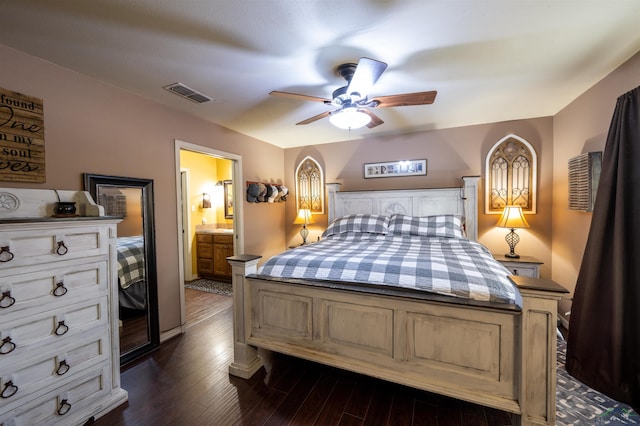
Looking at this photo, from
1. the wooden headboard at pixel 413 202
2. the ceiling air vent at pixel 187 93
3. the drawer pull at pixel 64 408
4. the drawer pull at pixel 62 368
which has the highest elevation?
the ceiling air vent at pixel 187 93

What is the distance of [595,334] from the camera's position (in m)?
1.94

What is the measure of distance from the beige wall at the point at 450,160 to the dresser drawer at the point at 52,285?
10.8 feet

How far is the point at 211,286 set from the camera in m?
4.46

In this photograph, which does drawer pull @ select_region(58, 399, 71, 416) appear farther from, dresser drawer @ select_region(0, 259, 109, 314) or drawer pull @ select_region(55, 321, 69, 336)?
dresser drawer @ select_region(0, 259, 109, 314)

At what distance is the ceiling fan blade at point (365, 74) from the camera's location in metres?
1.65

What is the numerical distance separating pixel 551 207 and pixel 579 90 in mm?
1450

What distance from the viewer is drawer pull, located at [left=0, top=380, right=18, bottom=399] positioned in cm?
133

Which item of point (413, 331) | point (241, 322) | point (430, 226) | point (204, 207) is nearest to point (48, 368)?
point (241, 322)

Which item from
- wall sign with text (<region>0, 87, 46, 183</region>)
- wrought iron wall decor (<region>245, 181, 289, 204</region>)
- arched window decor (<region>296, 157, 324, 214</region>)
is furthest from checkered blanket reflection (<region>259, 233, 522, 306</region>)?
arched window decor (<region>296, 157, 324, 214</region>)

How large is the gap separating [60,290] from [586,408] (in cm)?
343

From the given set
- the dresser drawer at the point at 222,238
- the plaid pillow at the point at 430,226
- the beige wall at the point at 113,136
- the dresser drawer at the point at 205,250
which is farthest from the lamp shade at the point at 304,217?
the dresser drawer at the point at 205,250

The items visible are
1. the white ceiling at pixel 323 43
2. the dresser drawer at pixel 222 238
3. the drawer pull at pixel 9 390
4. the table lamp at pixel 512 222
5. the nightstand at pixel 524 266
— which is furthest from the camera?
the dresser drawer at pixel 222 238

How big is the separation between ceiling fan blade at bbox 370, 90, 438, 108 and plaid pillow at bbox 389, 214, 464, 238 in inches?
67.1

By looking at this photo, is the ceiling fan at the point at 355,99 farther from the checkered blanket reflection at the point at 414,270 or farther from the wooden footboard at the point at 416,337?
the wooden footboard at the point at 416,337
